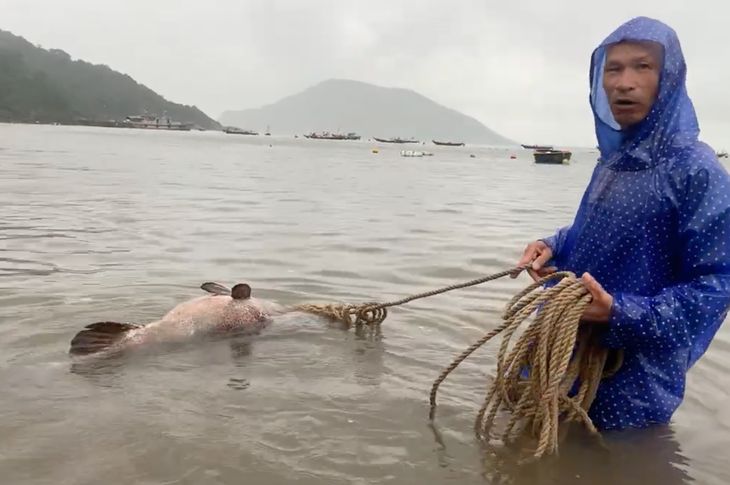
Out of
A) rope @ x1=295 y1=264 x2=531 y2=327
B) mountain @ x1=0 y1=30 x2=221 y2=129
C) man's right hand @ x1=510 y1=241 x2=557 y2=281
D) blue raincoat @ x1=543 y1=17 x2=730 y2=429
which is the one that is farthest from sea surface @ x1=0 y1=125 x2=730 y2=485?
mountain @ x1=0 y1=30 x2=221 y2=129

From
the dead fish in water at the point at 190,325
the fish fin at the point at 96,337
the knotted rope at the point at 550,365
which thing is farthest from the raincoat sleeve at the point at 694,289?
the fish fin at the point at 96,337

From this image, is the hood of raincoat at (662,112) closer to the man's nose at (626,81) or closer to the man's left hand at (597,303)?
the man's nose at (626,81)

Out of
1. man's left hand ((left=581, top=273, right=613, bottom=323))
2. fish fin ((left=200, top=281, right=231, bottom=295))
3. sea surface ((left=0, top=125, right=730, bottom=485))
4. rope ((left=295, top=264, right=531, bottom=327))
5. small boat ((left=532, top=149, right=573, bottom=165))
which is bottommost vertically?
sea surface ((left=0, top=125, right=730, bottom=485))

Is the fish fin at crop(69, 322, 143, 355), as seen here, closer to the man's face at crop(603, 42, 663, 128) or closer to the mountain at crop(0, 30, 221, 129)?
the man's face at crop(603, 42, 663, 128)

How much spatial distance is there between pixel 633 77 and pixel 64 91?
150 m

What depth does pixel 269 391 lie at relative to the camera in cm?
416

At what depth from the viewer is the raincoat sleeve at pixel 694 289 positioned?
2902 mm

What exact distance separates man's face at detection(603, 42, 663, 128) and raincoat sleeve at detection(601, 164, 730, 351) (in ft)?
1.41

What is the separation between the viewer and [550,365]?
3.24 metres

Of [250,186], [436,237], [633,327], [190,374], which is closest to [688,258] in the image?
[633,327]

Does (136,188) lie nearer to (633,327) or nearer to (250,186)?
(250,186)

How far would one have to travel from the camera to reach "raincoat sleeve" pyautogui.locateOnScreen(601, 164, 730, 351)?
290cm

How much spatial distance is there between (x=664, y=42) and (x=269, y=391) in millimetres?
3011

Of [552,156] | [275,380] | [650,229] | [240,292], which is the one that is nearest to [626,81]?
[650,229]
